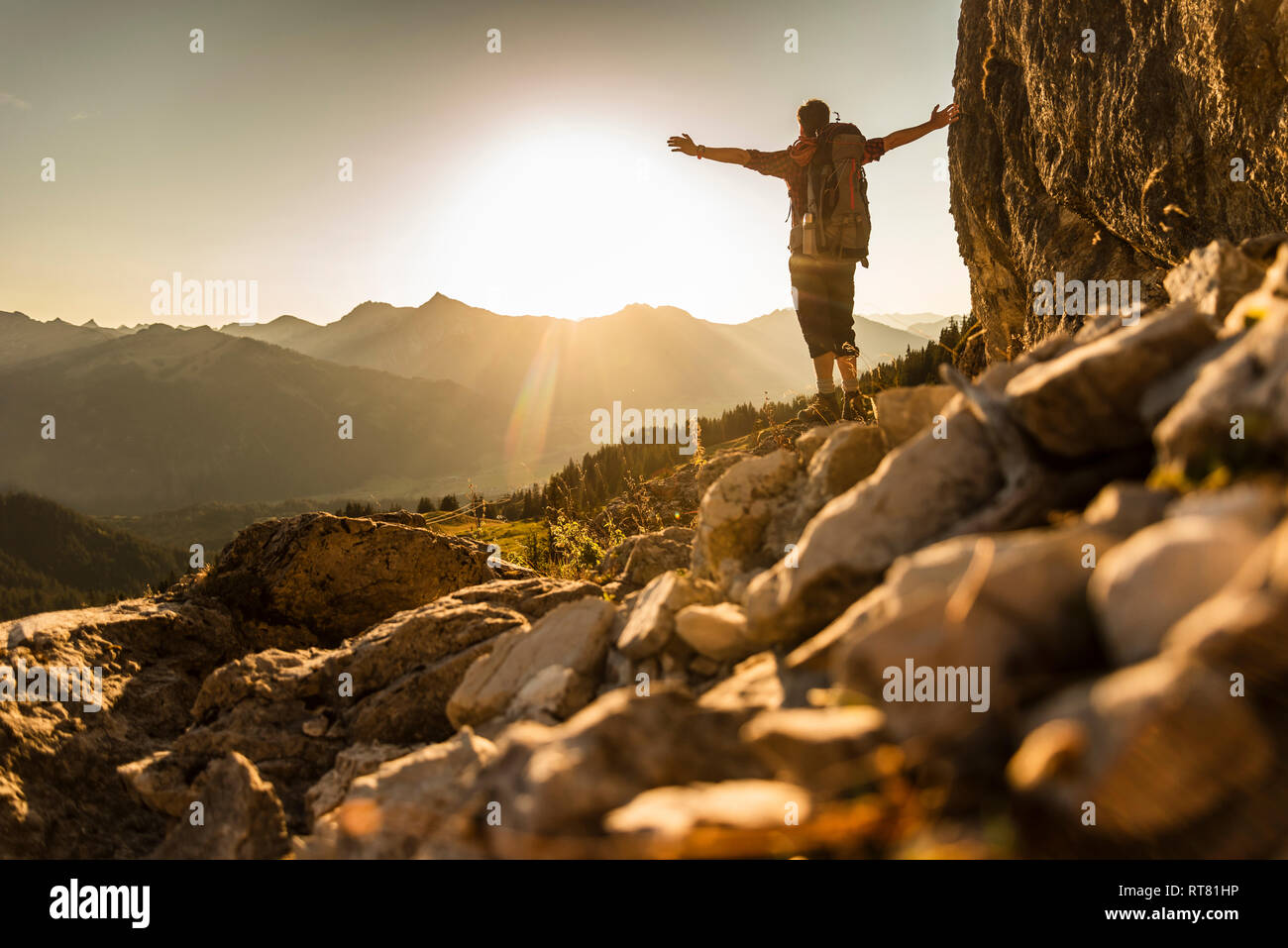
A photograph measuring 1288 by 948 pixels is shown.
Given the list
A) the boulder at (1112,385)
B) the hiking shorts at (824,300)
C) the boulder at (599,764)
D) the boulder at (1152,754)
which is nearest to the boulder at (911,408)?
the boulder at (1112,385)

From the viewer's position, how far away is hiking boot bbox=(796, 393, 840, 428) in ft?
37.1

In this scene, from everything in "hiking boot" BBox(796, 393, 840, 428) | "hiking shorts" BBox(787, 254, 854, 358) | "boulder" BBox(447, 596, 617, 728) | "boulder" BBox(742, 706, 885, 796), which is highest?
"hiking shorts" BBox(787, 254, 854, 358)

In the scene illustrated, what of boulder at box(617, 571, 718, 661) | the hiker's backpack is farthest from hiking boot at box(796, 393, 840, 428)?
boulder at box(617, 571, 718, 661)

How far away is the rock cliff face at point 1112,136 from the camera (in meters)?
7.64

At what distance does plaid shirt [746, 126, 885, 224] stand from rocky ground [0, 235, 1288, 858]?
5797 mm

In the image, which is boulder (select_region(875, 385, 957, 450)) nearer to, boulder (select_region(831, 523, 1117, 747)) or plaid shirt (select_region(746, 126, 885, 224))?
boulder (select_region(831, 523, 1117, 747))

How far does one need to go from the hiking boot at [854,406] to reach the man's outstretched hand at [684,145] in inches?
186

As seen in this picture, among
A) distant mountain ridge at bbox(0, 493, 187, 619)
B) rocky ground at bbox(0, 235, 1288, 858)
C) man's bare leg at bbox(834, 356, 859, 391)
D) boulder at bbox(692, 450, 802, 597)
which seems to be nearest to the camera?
rocky ground at bbox(0, 235, 1288, 858)

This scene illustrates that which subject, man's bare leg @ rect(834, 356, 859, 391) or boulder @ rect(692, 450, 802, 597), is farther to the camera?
man's bare leg @ rect(834, 356, 859, 391)

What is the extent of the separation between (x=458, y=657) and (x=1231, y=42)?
10.5m

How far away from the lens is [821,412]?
1136cm

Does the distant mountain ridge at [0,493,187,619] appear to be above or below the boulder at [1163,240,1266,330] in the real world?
below

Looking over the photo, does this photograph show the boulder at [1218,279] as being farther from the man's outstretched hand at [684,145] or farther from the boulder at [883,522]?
the man's outstretched hand at [684,145]
